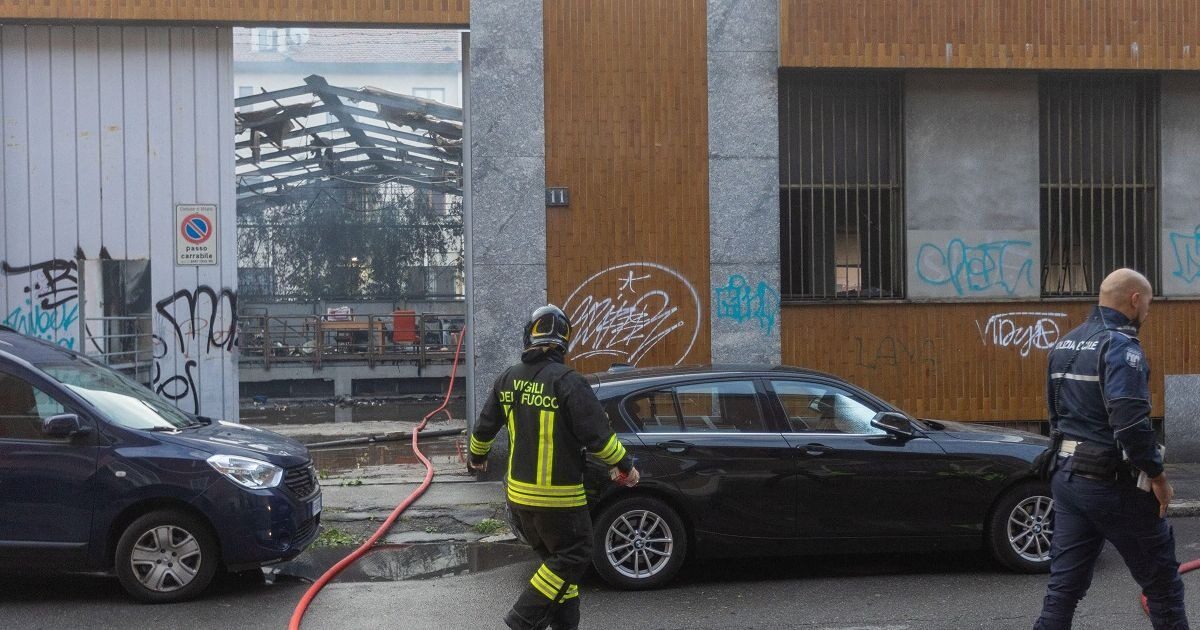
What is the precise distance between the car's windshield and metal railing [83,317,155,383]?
162 inches

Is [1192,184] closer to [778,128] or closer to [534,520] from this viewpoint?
[778,128]

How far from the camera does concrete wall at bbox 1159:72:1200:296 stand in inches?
494

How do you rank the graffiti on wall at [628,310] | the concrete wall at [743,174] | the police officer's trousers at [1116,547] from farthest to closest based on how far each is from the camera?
1. the concrete wall at [743,174]
2. the graffiti on wall at [628,310]
3. the police officer's trousers at [1116,547]

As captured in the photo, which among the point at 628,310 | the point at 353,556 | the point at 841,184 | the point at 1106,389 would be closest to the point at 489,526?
the point at 353,556

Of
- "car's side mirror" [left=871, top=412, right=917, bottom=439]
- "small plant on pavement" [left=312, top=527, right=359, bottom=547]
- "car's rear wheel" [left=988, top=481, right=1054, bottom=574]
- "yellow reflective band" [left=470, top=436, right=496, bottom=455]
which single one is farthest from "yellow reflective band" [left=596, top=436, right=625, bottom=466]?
"small plant on pavement" [left=312, top=527, right=359, bottom=547]

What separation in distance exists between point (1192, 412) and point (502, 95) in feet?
26.8

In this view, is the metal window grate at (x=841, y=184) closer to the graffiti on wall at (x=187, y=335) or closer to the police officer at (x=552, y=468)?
the graffiti on wall at (x=187, y=335)

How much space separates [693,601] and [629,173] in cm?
585

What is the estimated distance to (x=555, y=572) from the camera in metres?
5.17

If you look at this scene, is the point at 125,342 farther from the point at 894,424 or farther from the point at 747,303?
the point at 894,424

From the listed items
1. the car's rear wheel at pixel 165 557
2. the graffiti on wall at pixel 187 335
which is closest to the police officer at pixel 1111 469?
the car's rear wheel at pixel 165 557

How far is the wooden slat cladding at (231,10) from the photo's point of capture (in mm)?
11336

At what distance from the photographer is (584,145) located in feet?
38.8

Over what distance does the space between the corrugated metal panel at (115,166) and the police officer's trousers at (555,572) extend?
778 cm
